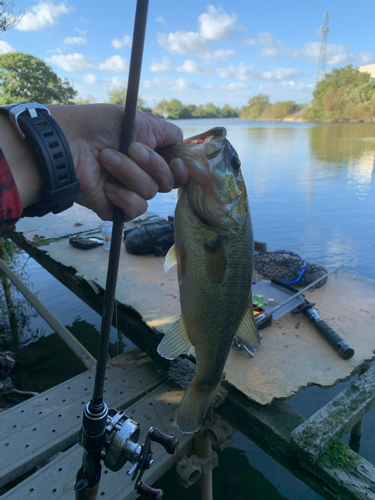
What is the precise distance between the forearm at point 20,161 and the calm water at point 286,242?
222 cm

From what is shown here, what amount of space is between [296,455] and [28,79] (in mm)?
51292

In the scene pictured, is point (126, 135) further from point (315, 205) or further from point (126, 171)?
point (315, 205)

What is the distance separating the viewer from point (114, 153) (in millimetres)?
1315

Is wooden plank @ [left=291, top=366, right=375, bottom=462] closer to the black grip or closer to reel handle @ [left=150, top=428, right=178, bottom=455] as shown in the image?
the black grip

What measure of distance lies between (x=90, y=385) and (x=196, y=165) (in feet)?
Answer: 8.86

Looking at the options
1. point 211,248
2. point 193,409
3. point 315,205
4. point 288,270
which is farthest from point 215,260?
point 315,205

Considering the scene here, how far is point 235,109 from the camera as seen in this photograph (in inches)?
3907

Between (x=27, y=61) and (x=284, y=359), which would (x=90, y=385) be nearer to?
(x=284, y=359)

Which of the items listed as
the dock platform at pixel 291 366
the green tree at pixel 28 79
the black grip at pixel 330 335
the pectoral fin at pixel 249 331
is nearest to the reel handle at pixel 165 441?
the pectoral fin at pixel 249 331

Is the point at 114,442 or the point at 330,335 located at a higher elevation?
the point at 114,442

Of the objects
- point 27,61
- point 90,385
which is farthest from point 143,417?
point 27,61

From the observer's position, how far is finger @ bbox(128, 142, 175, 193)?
128 centimetres

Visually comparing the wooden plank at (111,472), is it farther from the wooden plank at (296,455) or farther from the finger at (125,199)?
the finger at (125,199)

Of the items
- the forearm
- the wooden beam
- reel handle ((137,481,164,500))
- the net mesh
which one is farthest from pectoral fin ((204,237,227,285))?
the net mesh
